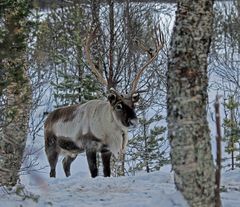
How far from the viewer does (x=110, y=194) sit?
19.8ft

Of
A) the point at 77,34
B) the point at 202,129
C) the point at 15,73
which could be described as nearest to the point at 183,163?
the point at 202,129

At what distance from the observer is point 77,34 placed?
698 inches

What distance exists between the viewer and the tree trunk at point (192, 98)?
15.5 feet

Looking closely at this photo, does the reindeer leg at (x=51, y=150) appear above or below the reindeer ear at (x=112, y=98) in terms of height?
below

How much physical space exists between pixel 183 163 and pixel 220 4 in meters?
23.4

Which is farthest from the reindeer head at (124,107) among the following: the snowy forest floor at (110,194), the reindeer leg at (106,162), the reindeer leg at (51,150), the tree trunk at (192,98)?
the tree trunk at (192,98)

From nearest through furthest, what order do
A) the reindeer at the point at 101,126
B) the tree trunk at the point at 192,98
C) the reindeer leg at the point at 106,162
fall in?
the tree trunk at the point at 192,98 < the reindeer at the point at 101,126 < the reindeer leg at the point at 106,162

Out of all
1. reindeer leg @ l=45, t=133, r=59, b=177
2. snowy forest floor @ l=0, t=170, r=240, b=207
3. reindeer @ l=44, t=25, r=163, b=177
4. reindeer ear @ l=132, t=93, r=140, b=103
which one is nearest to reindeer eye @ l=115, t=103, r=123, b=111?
reindeer @ l=44, t=25, r=163, b=177

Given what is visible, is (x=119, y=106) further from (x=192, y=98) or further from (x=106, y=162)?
(x=192, y=98)

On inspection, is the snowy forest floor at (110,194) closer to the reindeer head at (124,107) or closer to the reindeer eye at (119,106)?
the reindeer head at (124,107)

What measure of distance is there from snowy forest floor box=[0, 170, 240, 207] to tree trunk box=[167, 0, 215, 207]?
234 mm

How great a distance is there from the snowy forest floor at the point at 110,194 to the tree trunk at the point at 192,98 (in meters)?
0.23

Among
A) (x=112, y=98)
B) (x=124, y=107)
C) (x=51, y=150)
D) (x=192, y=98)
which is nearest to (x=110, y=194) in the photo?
(x=192, y=98)

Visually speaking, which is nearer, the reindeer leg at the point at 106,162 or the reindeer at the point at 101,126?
the reindeer at the point at 101,126
